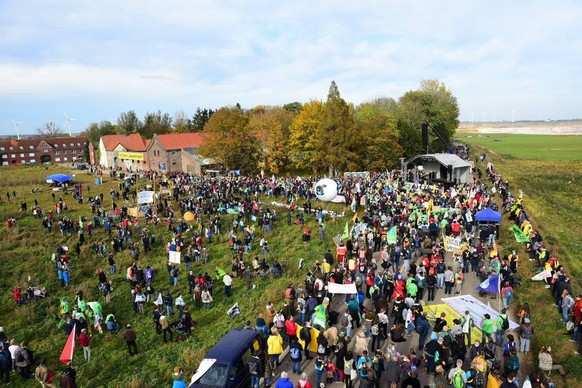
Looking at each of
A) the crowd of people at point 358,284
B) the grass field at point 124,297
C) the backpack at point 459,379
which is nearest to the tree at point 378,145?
the crowd of people at point 358,284

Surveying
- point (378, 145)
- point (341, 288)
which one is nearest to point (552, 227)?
point (341, 288)

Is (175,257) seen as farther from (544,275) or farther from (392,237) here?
(544,275)

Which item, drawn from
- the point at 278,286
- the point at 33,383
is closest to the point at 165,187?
the point at 278,286

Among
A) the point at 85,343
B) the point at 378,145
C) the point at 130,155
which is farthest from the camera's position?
the point at 130,155

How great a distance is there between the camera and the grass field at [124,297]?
48.9ft

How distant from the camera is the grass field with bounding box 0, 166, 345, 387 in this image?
14.9m

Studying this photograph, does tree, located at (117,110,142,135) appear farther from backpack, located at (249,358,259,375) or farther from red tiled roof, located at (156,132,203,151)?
backpack, located at (249,358,259,375)

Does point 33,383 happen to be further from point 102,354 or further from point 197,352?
point 197,352

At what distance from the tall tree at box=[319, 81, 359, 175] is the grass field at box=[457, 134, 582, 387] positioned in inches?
772

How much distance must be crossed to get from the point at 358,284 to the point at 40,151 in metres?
127

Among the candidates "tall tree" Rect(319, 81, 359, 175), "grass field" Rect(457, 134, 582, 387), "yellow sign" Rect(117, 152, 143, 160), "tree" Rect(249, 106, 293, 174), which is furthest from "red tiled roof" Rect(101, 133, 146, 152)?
"grass field" Rect(457, 134, 582, 387)

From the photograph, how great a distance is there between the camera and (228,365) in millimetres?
10773

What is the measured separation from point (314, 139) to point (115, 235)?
3339cm

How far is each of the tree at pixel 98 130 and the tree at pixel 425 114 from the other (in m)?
74.1
